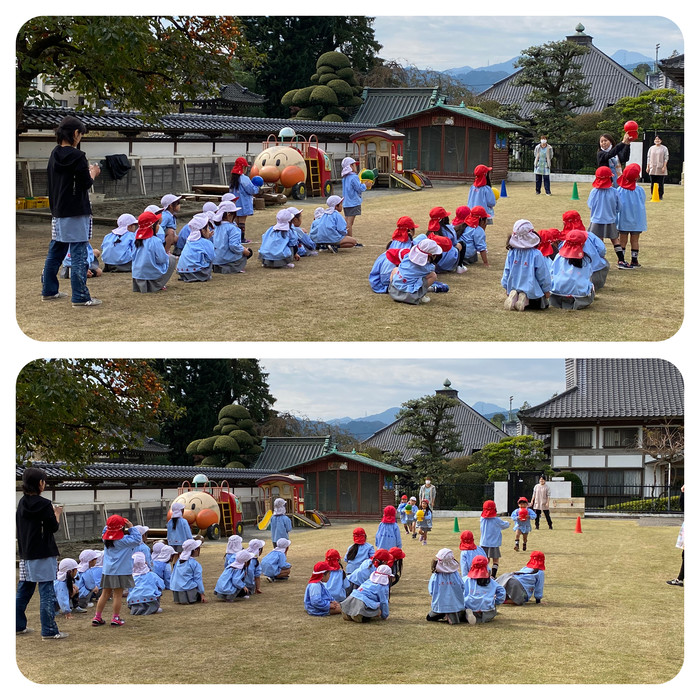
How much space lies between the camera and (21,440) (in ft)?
35.4

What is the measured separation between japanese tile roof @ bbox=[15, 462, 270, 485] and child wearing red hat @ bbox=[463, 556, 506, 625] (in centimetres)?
793

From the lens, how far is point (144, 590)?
10914 millimetres

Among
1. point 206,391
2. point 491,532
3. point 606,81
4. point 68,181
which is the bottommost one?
point 491,532

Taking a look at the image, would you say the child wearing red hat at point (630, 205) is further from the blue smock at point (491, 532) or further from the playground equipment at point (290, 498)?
the playground equipment at point (290, 498)

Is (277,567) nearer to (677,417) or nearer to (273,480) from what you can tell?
(273,480)

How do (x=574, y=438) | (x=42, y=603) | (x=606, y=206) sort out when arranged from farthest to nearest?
(x=574, y=438) < (x=606, y=206) < (x=42, y=603)

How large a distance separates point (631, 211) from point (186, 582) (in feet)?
23.8

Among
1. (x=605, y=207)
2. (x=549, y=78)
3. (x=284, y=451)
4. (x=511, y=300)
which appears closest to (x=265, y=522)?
(x=284, y=451)

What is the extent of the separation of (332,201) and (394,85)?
298 inches

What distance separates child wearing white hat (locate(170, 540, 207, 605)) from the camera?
38.6 feet

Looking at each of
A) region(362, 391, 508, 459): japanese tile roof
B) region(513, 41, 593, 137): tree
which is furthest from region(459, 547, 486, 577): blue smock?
region(513, 41, 593, 137): tree

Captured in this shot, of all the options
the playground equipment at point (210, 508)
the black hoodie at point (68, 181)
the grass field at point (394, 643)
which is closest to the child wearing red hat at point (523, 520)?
the grass field at point (394, 643)

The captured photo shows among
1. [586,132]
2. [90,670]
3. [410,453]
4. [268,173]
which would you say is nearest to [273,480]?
[410,453]

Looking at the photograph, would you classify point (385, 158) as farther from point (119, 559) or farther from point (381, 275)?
point (119, 559)
